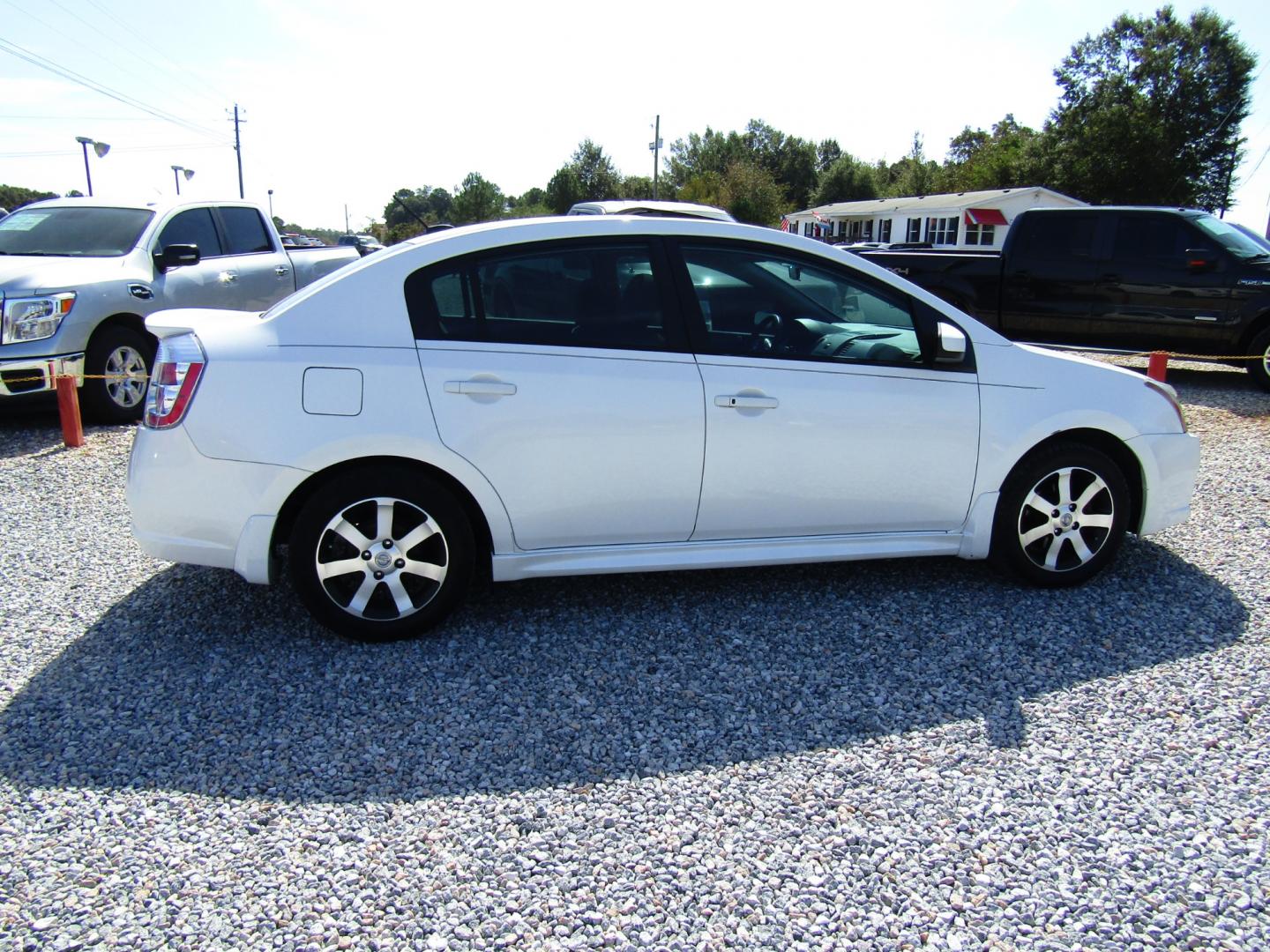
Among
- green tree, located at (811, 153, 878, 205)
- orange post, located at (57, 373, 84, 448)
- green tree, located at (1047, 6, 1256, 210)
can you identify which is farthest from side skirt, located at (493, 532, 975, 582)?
green tree, located at (811, 153, 878, 205)

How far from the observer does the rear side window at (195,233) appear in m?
8.76

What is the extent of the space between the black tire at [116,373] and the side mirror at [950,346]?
→ 658 cm

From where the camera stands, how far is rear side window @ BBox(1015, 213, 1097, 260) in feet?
36.2

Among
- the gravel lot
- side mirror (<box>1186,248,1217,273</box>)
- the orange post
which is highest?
side mirror (<box>1186,248,1217,273</box>)

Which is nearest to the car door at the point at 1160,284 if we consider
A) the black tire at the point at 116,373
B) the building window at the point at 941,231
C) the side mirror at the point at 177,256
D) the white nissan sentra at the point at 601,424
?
the white nissan sentra at the point at 601,424

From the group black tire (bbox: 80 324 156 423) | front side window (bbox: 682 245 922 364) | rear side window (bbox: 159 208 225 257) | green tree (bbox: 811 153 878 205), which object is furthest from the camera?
green tree (bbox: 811 153 878 205)

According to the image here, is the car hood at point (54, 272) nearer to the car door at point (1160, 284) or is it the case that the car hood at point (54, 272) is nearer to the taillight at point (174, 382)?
the taillight at point (174, 382)

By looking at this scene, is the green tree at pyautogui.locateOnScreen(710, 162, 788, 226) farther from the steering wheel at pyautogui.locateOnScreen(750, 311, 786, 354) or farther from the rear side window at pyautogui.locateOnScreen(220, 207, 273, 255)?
the steering wheel at pyautogui.locateOnScreen(750, 311, 786, 354)

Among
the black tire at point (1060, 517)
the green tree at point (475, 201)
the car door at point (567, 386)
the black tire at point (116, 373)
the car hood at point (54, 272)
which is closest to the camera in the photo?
the car door at point (567, 386)

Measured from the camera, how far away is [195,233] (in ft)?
29.7

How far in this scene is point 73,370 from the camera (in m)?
7.73

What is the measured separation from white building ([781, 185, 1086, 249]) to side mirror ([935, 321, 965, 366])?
1432 inches

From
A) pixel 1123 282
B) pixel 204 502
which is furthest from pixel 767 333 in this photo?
pixel 1123 282

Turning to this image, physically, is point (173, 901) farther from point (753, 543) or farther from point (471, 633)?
point (753, 543)
